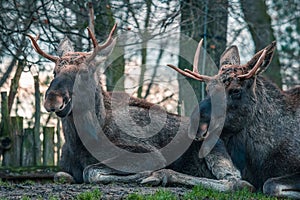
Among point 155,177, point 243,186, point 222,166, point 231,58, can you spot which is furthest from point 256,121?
point 155,177

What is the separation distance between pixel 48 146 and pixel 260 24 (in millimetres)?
6888

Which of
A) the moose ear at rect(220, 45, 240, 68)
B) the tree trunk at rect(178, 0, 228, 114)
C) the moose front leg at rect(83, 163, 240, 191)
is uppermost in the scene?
the tree trunk at rect(178, 0, 228, 114)

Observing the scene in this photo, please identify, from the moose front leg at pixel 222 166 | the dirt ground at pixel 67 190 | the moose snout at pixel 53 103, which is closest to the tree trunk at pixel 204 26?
the moose front leg at pixel 222 166

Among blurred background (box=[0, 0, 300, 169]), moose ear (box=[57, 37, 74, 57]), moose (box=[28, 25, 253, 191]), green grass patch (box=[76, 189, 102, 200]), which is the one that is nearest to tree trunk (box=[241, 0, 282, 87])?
blurred background (box=[0, 0, 300, 169])

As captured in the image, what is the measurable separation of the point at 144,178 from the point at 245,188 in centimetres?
130

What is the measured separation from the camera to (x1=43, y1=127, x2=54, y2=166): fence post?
13.9 m

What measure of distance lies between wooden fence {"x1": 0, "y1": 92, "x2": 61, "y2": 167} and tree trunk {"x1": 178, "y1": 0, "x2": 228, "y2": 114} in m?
2.92

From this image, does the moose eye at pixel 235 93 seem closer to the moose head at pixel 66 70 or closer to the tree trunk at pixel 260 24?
the moose head at pixel 66 70

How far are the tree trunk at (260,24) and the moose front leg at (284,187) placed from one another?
6.81 m

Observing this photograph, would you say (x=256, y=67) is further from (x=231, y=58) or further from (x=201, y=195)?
(x=201, y=195)

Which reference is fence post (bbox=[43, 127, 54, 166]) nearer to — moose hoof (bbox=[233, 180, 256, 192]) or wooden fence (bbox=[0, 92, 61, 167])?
wooden fence (bbox=[0, 92, 61, 167])

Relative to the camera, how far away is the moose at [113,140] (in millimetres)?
9586

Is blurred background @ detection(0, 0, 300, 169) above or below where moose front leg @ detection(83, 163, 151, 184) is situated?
above

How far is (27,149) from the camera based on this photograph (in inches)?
539
